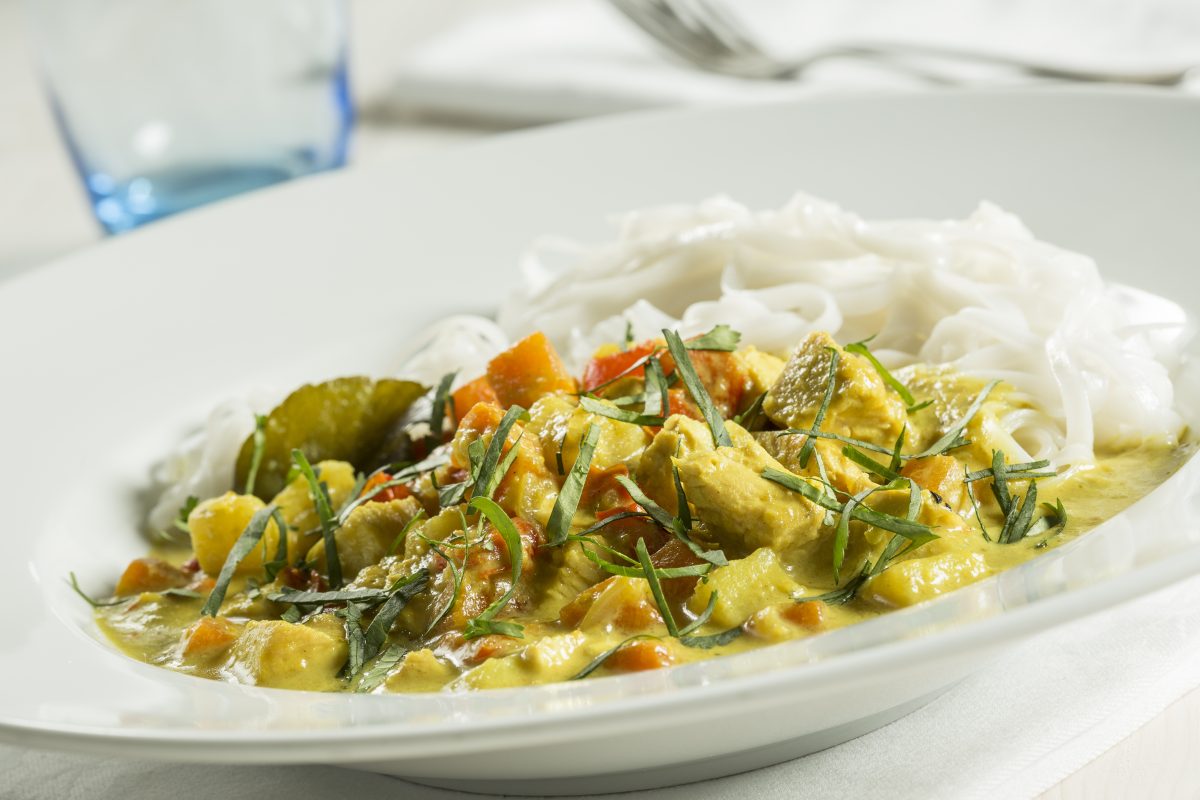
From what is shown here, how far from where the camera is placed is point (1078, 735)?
8.73ft

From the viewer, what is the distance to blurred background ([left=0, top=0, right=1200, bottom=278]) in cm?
594

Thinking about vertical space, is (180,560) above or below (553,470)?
below

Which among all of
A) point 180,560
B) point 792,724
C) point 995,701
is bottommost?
point 180,560

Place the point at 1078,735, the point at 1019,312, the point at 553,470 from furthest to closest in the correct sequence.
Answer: the point at 1019,312 < the point at 553,470 < the point at 1078,735

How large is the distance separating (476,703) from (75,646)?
1062mm

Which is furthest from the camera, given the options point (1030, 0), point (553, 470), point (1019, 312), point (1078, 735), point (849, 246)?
point (1030, 0)

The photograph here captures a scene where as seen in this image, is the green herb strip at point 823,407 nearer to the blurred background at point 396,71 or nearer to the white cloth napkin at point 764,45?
the blurred background at point 396,71

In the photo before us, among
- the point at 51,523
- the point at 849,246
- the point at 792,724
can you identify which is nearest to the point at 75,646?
the point at 51,523

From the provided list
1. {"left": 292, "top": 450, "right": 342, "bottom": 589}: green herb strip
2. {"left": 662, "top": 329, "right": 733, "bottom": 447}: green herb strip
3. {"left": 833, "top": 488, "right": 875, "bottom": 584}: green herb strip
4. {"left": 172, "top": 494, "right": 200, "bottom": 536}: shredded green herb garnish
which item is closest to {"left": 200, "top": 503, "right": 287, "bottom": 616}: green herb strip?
{"left": 292, "top": 450, "right": 342, "bottom": 589}: green herb strip

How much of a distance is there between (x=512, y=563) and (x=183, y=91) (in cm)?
383

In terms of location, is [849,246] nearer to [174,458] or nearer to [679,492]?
[679,492]

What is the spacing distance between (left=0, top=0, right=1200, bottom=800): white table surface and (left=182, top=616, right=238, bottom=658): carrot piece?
283 millimetres

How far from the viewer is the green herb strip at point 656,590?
267 centimetres

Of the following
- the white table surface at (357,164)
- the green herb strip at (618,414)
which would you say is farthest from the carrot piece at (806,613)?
the green herb strip at (618,414)
